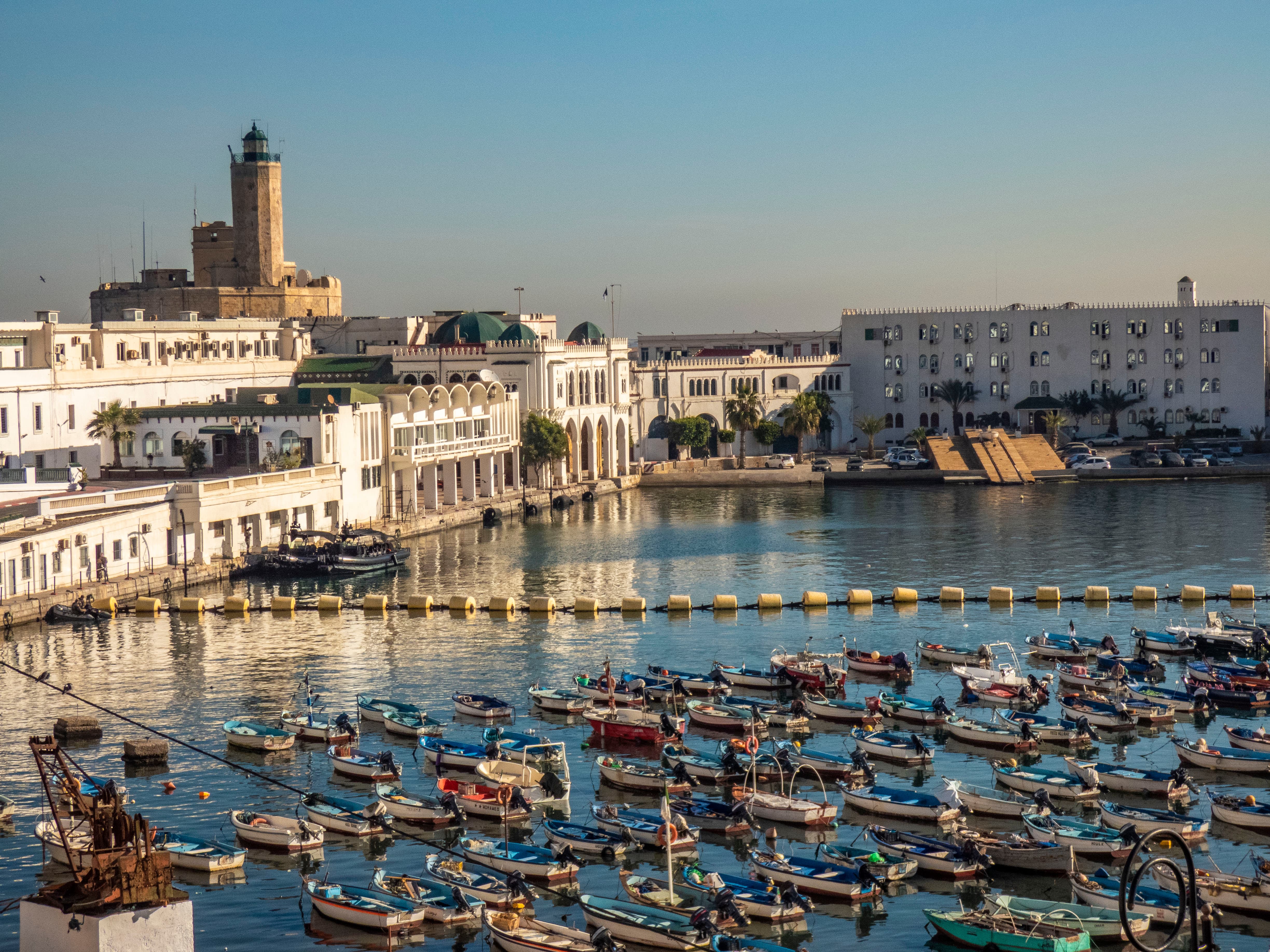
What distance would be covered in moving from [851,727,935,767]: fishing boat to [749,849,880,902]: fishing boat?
10.2m

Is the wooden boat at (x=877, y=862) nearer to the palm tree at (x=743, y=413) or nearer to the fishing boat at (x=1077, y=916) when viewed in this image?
the fishing boat at (x=1077, y=916)

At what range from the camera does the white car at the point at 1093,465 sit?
408 ft

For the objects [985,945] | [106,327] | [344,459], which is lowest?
[985,945]

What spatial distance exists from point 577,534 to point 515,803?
57.2 meters

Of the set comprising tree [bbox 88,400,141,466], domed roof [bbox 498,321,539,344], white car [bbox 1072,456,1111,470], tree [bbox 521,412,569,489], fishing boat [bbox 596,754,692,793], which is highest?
domed roof [bbox 498,321,539,344]

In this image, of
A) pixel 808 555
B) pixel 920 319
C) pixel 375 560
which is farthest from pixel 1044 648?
pixel 920 319

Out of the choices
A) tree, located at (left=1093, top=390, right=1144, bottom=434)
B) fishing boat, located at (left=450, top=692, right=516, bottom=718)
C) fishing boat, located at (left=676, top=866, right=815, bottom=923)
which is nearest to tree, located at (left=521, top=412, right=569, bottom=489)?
tree, located at (left=1093, top=390, right=1144, bottom=434)

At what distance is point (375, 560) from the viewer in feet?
270

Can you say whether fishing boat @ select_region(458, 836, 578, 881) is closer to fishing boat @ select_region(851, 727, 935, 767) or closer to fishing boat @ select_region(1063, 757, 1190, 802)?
fishing boat @ select_region(851, 727, 935, 767)

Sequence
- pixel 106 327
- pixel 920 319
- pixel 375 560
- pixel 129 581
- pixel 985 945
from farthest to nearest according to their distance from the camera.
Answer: pixel 920 319
pixel 106 327
pixel 375 560
pixel 129 581
pixel 985 945

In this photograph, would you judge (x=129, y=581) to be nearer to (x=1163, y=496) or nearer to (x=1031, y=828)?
(x=1031, y=828)

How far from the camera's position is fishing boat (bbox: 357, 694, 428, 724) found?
50.5 m

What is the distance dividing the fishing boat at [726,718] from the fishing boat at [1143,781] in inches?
391

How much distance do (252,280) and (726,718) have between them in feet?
377
